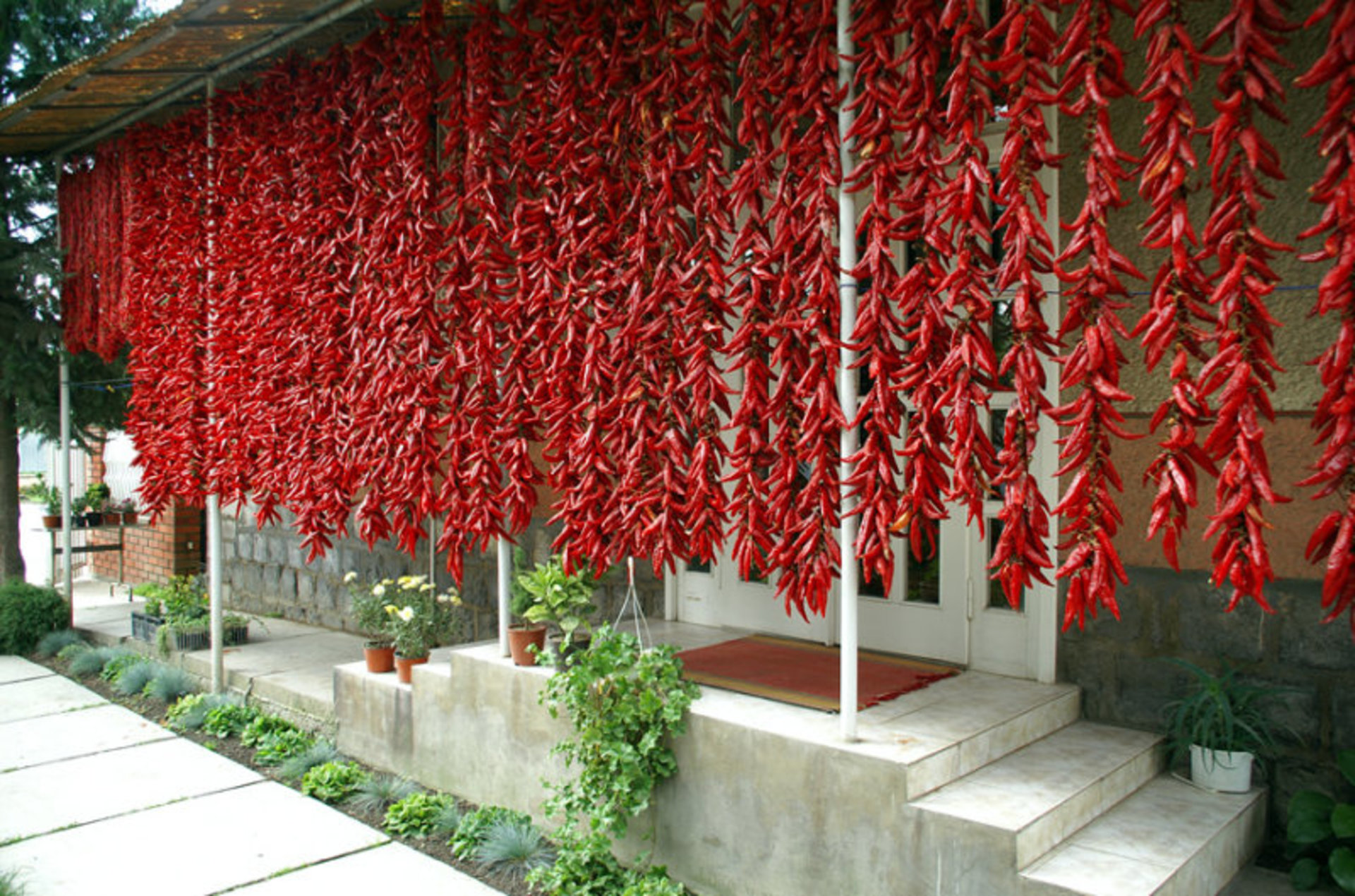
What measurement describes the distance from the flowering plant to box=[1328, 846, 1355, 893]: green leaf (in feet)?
12.2

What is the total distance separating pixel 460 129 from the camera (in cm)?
438

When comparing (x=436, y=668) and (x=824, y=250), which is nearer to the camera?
(x=824, y=250)

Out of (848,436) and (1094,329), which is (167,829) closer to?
(848,436)

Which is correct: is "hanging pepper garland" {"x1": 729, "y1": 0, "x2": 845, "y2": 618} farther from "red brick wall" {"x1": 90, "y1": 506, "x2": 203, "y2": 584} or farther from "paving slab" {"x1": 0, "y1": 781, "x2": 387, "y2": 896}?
"red brick wall" {"x1": 90, "y1": 506, "x2": 203, "y2": 584}

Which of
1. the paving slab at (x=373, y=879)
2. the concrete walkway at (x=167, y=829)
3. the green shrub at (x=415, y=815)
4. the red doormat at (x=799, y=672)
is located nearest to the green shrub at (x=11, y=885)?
the concrete walkway at (x=167, y=829)

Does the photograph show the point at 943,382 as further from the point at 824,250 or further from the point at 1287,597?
the point at 1287,597

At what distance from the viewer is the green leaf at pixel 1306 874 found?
290 centimetres

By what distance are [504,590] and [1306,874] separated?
3020 millimetres

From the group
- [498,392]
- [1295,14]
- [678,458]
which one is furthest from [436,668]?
[1295,14]

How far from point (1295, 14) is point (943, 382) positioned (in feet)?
5.45

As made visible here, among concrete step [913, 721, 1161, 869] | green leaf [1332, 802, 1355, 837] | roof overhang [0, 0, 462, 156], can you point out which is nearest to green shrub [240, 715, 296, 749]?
roof overhang [0, 0, 462, 156]

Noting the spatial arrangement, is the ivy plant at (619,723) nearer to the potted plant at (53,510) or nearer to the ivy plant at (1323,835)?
the ivy plant at (1323,835)

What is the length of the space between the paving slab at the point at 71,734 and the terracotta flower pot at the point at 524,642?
2.46 meters

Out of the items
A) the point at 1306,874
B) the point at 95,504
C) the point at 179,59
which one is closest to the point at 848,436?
the point at 1306,874
